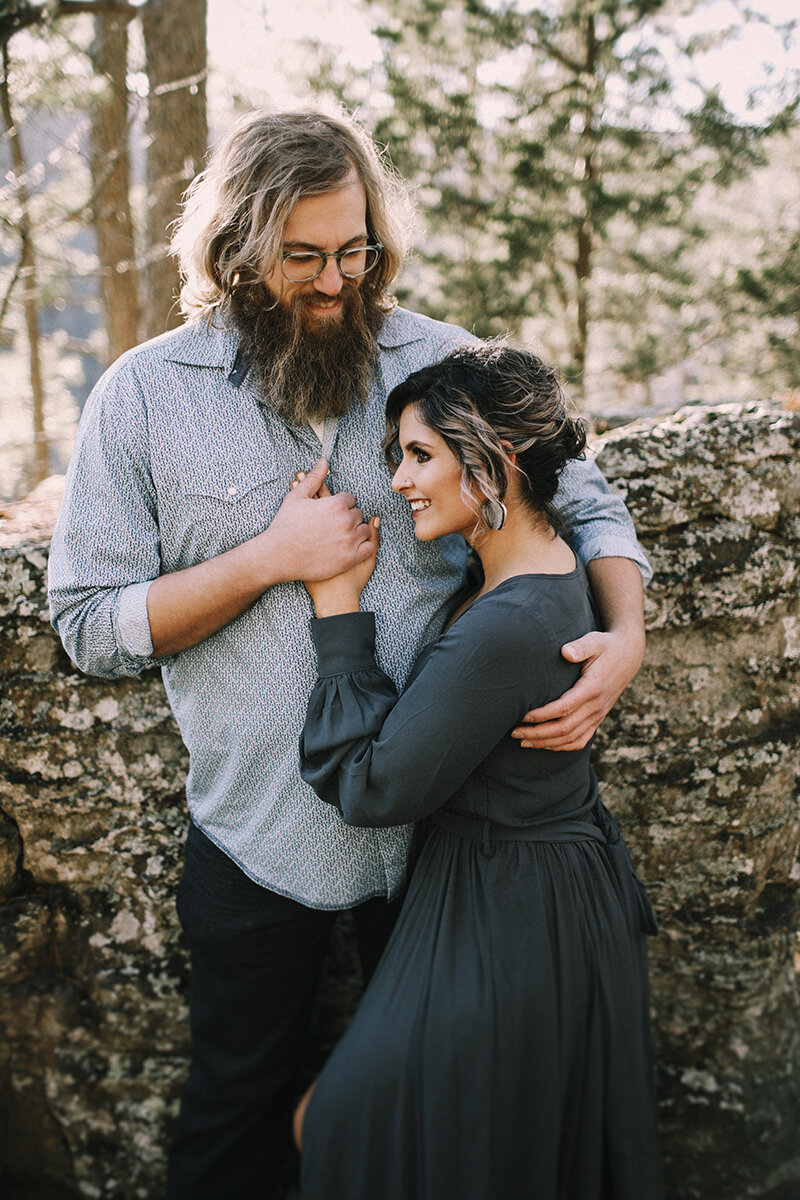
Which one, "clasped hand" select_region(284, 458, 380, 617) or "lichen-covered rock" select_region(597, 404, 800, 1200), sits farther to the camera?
"lichen-covered rock" select_region(597, 404, 800, 1200)

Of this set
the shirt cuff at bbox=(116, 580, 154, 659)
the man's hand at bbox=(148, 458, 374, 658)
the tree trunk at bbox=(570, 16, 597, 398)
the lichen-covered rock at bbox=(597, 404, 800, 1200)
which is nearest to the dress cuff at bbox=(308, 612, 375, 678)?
the man's hand at bbox=(148, 458, 374, 658)

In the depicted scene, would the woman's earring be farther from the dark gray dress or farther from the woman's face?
the dark gray dress

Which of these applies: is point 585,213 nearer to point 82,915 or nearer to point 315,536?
point 315,536

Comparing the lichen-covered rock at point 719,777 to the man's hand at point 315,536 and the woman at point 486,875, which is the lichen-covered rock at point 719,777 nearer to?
the woman at point 486,875

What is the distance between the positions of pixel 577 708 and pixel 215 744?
2.72ft

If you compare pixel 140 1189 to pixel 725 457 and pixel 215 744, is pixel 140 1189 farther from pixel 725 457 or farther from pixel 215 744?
pixel 725 457

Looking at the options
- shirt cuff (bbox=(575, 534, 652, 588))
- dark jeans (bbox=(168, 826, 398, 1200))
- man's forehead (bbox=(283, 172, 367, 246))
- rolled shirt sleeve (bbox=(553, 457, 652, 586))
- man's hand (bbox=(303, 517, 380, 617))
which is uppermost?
man's forehead (bbox=(283, 172, 367, 246))

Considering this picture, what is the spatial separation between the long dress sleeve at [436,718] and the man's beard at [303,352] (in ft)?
2.11

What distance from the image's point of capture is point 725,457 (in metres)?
2.42

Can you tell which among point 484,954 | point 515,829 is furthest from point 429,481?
point 484,954

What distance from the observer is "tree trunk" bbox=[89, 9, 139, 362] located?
6699mm

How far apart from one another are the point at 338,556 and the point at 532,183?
26.9 feet

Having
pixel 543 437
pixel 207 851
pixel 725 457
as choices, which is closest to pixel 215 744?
pixel 207 851

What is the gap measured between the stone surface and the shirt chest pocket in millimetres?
616
